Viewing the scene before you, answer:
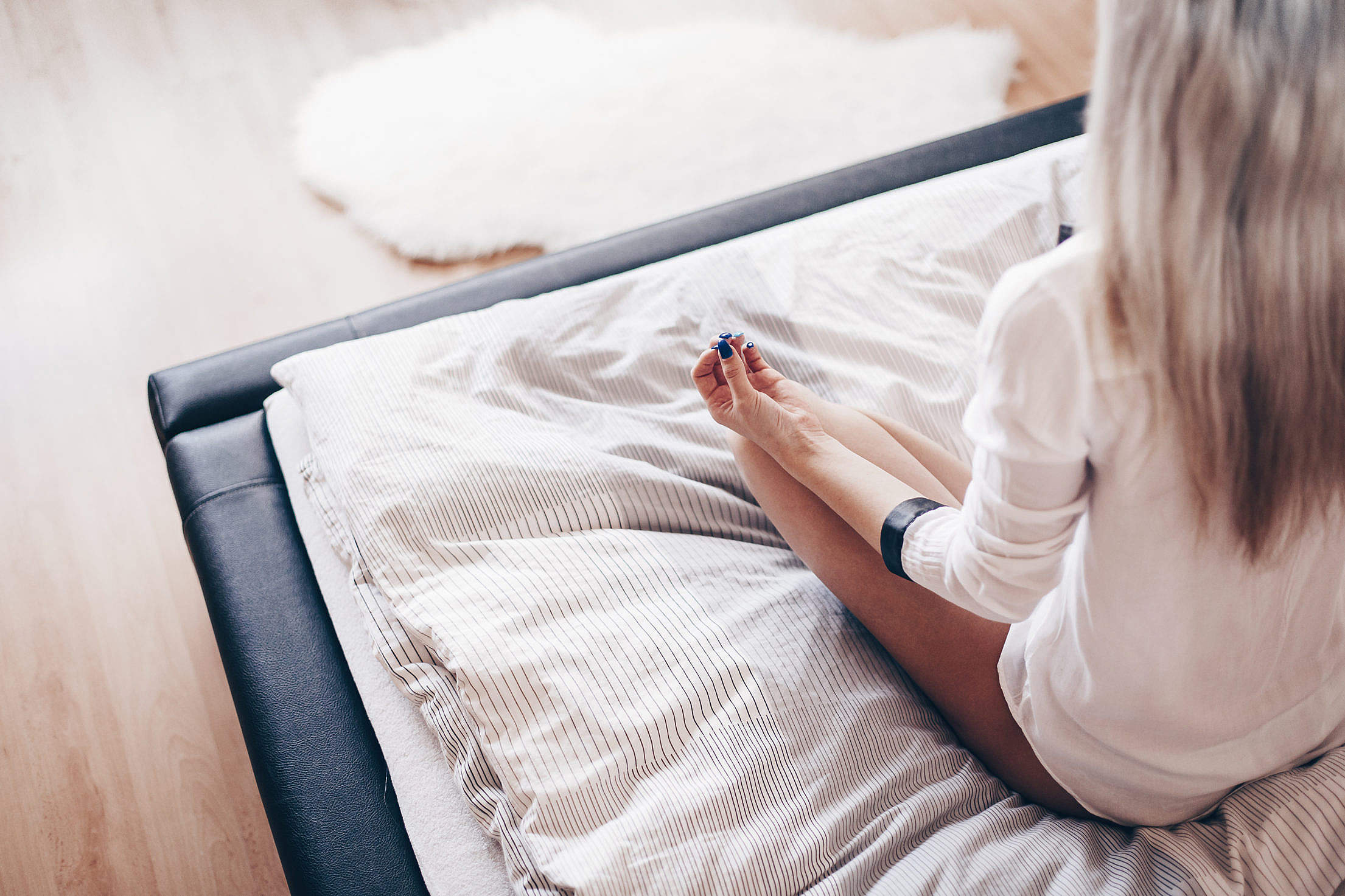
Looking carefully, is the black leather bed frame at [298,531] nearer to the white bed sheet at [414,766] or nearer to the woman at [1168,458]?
the white bed sheet at [414,766]

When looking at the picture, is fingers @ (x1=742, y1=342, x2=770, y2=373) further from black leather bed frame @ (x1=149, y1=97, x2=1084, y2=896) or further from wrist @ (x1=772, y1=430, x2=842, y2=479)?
black leather bed frame @ (x1=149, y1=97, x2=1084, y2=896)

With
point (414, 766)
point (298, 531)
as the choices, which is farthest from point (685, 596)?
point (298, 531)

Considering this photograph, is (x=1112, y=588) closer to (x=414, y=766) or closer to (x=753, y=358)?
(x=753, y=358)

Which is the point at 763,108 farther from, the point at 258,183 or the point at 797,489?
the point at 797,489

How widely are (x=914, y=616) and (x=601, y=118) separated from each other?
1840 millimetres

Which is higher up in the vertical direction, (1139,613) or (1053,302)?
(1053,302)

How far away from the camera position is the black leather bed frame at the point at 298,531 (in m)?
0.93

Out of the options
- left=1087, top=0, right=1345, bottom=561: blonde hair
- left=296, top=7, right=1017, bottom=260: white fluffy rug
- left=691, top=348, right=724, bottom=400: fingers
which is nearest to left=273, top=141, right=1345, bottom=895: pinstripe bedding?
left=691, top=348, right=724, bottom=400: fingers

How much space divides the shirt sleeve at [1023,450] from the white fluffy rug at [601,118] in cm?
164

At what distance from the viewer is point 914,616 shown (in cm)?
93

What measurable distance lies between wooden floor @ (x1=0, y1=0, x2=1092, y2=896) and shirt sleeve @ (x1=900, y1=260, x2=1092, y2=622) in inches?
46.2

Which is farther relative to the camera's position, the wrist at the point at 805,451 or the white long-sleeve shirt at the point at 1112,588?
the wrist at the point at 805,451

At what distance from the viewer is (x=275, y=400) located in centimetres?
128

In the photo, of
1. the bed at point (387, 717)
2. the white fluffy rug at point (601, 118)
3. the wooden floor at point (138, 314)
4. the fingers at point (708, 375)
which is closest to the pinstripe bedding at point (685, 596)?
the bed at point (387, 717)
